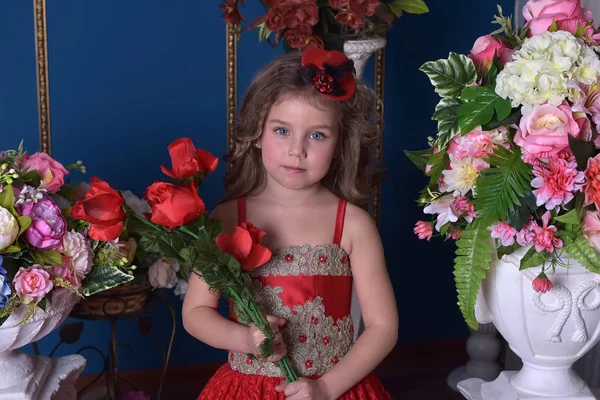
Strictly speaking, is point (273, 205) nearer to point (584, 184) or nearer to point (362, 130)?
point (362, 130)

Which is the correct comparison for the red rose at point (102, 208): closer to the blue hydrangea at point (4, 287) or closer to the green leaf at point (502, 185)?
the blue hydrangea at point (4, 287)

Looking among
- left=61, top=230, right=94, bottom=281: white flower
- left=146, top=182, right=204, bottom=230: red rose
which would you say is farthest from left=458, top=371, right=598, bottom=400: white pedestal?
left=61, top=230, right=94, bottom=281: white flower

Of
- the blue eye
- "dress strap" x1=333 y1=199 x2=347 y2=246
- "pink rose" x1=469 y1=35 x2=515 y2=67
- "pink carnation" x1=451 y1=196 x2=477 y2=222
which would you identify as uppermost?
"pink rose" x1=469 y1=35 x2=515 y2=67

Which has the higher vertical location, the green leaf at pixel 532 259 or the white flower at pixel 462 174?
the white flower at pixel 462 174

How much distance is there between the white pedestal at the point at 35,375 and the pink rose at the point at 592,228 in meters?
1.42

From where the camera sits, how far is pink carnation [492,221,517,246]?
196 cm

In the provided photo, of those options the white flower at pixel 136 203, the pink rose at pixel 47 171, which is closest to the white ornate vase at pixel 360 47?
the white flower at pixel 136 203

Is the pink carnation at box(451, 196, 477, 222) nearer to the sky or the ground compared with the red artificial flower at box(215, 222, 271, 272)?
nearer to the sky

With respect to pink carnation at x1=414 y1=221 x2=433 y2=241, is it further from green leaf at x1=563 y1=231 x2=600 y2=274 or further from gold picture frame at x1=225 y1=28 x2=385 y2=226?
gold picture frame at x1=225 y1=28 x2=385 y2=226

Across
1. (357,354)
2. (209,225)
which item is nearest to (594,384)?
(357,354)

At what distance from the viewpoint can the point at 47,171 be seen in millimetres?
2180

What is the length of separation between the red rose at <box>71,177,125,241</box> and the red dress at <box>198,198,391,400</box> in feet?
1.40

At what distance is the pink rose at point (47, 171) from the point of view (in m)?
2.17

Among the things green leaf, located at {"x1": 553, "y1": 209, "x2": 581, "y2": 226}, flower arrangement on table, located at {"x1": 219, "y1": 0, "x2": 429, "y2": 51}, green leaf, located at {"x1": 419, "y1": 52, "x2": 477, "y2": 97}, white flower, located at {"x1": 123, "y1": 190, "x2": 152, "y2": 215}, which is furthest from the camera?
flower arrangement on table, located at {"x1": 219, "y1": 0, "x2": 429, "y2": 51}
